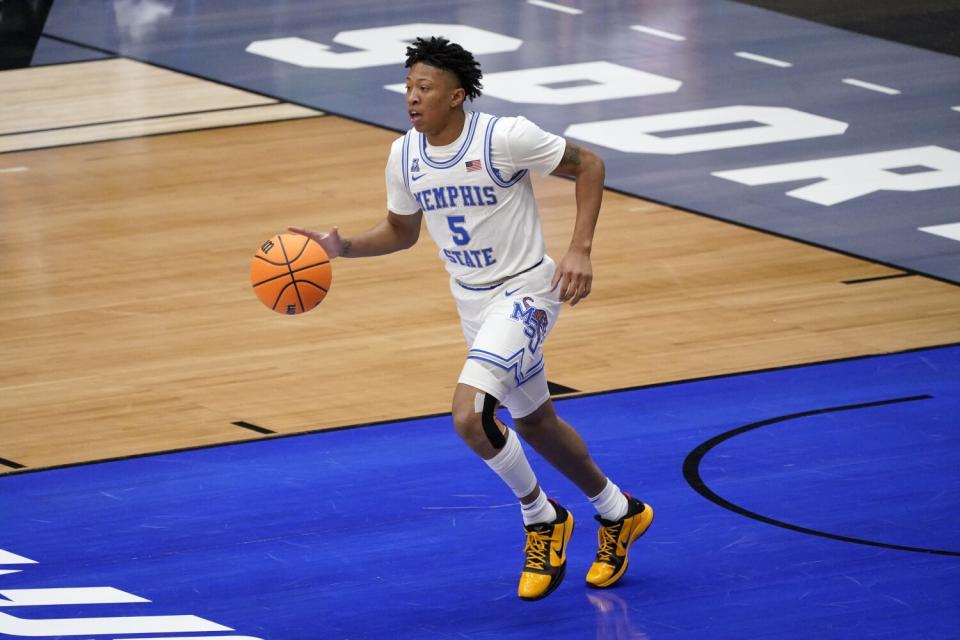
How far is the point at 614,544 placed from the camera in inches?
302

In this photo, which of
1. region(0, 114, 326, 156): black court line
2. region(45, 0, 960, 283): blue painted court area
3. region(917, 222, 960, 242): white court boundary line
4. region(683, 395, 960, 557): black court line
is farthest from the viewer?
region(0, 114, 326, 156): black court line

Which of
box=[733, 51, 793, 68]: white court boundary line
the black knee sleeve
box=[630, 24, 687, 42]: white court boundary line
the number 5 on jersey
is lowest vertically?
box=[630, 24, 687, 42]: white court boundary line

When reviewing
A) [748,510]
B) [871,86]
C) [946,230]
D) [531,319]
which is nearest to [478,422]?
[531,319]

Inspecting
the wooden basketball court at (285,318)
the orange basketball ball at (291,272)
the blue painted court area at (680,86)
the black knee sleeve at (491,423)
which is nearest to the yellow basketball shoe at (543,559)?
the black knee sleeve at (491,423)

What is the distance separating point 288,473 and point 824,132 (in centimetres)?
766

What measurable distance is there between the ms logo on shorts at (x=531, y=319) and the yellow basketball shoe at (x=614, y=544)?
2.72 feet

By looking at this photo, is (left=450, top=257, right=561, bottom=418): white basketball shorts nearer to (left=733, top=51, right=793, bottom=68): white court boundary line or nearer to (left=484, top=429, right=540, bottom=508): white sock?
(left=484, top=429, right=540, bottom=508): white sock

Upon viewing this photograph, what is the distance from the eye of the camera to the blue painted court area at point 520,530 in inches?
290

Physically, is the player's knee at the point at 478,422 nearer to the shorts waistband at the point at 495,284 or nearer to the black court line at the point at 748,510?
the shorts waistband at the point at 495,284

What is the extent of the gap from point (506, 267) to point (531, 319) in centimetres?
24

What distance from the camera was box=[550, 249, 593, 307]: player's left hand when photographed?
7262 mm

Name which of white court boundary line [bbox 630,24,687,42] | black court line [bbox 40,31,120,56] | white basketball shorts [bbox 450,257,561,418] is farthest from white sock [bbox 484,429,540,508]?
black court line [bbox 40,31,120,56]

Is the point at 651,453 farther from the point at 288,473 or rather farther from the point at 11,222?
the point at 11,222

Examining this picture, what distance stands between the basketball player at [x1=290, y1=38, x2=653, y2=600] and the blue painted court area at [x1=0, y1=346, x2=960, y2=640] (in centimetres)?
31
